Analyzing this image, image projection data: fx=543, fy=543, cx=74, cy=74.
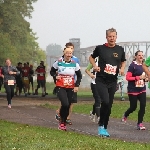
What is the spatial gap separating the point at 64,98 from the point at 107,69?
142cm

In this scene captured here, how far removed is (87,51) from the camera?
149125 mm

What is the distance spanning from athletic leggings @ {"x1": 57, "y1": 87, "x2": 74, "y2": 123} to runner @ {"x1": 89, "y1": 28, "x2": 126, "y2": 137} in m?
1.13

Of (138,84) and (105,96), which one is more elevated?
(138,84)

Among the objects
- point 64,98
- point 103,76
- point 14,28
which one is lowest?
point 64,98

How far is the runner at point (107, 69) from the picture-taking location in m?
9.83

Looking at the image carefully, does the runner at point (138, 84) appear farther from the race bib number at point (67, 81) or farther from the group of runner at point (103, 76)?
the race bib number at point (67, 81)

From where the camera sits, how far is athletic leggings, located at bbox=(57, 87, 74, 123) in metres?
10.9

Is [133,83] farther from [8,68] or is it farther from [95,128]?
[8,68]

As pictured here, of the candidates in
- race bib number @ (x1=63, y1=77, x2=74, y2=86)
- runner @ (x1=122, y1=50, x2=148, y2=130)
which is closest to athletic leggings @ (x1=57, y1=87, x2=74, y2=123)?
race bib number @ (x1=63, y1=77, x2=74, y2=86)

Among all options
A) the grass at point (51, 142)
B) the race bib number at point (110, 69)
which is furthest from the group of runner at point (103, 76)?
the grass at point (51, 142)

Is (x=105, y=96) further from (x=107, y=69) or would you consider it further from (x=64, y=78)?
(x=64, y=78)

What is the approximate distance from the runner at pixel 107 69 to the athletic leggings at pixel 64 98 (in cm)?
113

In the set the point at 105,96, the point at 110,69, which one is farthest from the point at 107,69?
the point at 105,96

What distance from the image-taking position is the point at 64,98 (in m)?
10.9
